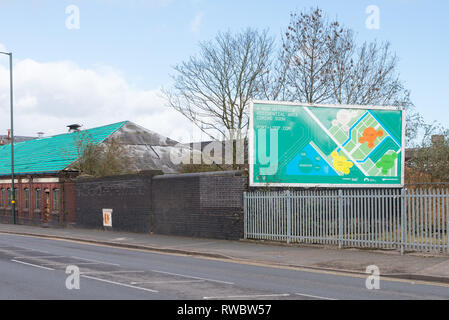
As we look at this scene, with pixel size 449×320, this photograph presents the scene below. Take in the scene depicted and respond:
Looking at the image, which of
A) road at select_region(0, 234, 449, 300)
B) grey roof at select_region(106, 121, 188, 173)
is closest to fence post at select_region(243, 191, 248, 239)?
road at select_region(0, 234, 449, 300)

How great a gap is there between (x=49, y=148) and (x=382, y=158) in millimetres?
29024

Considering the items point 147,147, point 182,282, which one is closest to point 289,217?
point 182,282

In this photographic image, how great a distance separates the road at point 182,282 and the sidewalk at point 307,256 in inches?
28.1

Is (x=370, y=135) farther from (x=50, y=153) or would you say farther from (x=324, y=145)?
(x=50, y=153)

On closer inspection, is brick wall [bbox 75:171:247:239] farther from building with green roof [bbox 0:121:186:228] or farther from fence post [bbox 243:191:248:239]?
building with green roof [bbox 0:121:186:228]

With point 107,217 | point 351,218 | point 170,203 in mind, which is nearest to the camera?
point 351,218

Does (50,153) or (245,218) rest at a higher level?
(50,153)

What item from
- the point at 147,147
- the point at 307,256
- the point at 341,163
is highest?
the point at 147,147

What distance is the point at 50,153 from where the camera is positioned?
4116 centimetres

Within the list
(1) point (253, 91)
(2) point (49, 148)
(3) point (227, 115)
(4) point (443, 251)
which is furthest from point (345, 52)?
(2) point (49, 148)

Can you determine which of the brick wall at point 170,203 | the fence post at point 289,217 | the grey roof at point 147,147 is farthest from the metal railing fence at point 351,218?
the grey roof at point 147,147

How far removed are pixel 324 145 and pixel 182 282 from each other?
38.8 ft

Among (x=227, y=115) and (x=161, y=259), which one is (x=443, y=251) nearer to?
(x=161, y=259)

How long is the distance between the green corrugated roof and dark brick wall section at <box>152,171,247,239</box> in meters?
12.2
